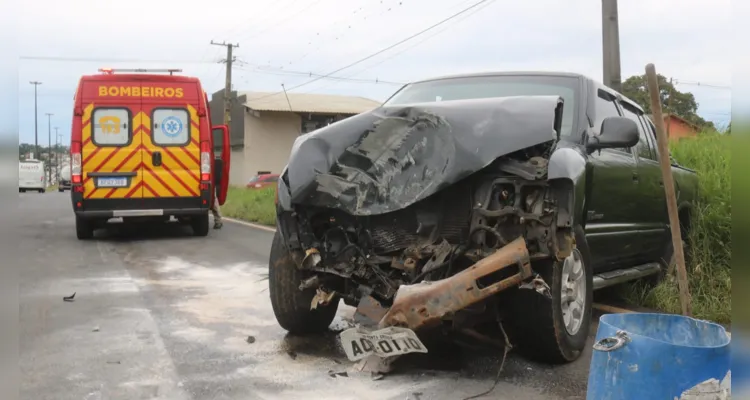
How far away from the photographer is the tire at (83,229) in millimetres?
9734

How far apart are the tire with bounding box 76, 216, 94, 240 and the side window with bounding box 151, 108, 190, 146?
5.43 ft

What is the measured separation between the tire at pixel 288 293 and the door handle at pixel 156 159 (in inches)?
243

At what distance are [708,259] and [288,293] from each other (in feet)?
12.3

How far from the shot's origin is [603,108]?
4.75 meters

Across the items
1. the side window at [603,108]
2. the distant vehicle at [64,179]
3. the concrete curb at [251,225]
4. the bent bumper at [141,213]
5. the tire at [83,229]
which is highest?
the side window at [603,108]

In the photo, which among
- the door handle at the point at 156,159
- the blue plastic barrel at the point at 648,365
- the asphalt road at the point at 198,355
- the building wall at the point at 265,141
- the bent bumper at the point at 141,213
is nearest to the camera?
the blue plastic barrel at the point at 648,365

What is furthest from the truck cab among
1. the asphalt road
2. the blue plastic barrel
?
the blue plastic barrel

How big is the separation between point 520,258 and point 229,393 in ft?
5.31

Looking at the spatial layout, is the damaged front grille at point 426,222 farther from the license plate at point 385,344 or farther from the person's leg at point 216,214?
the person's leg at point 216,214

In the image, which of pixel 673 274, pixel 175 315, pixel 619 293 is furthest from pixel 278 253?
pixel 673 274

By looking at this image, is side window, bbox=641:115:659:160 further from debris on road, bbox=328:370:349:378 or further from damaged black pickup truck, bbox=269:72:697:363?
debris on road, bbox=328:370:349:378

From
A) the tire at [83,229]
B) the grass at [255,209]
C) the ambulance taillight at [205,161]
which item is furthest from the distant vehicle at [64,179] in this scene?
the ambulance taillight at [205,161]

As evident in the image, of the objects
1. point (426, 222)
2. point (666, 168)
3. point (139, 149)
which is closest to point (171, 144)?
point (139, 149)

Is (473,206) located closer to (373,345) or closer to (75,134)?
(373,345)
